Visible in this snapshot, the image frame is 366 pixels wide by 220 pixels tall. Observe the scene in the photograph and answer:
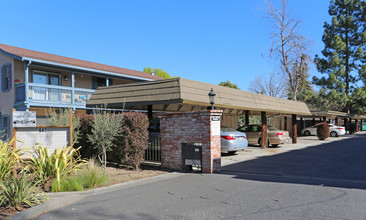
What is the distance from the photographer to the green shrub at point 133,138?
9758 millimetres

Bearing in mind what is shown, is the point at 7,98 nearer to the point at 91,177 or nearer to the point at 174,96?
the point at 174,96

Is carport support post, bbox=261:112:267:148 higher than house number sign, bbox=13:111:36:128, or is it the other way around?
house number sign, bbox=13:111:36:128

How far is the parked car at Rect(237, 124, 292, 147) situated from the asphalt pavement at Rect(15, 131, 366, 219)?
334 inches

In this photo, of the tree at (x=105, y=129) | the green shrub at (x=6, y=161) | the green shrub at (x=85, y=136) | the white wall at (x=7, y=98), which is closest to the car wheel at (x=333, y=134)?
the green shrub at (x=85, y=136)

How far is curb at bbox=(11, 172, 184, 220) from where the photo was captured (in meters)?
5.41

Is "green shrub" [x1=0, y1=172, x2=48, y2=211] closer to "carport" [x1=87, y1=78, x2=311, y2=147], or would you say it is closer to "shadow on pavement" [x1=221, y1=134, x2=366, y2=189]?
"carport" [x1=87, y1=78, x2=311, y2=147]

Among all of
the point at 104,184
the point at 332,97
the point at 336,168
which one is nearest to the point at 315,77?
the point at 332,97

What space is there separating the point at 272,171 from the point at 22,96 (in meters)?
15.2

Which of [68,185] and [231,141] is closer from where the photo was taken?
[68,185]

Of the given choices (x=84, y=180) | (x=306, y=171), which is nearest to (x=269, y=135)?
(x=306, y=171)

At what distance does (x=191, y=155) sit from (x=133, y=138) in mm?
2057

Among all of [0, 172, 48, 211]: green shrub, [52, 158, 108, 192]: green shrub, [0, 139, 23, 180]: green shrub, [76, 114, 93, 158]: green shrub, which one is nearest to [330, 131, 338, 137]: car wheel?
[76, 114, 93, 158]: green shrub

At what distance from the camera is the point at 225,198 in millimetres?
6312

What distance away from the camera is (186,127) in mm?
9719
